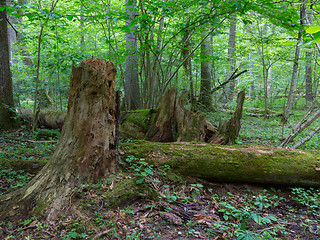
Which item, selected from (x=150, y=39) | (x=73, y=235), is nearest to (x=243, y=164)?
(x=73, y=235)

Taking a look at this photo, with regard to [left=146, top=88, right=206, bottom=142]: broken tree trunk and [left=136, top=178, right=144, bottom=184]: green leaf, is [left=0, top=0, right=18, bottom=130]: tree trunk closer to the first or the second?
[left=146, top=88, right=206, bottom=142]: broken tree trunk

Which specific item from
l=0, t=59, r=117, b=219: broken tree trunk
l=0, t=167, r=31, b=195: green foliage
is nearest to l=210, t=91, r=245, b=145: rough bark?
l=0, t=59, r=117, b=219: broken tree trunk

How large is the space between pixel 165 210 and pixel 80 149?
1.28m

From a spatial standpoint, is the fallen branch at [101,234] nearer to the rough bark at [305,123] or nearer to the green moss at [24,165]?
the green moss at [24,165]

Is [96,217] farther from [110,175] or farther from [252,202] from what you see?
[252,202]

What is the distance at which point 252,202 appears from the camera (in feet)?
9.99

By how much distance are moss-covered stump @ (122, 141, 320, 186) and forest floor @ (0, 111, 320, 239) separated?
133mm

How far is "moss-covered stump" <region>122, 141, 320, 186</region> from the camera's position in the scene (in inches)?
131

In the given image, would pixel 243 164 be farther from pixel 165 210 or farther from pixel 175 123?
pixel 175 123

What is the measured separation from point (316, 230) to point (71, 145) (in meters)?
3.06

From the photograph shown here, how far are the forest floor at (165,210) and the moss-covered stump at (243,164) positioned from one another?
133 mm

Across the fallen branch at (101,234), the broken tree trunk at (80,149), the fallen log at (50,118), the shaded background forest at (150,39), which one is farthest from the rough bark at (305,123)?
the fallen log at (50,118)

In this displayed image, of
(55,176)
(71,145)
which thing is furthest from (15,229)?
(71,145)

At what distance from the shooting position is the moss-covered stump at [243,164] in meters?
3.33
